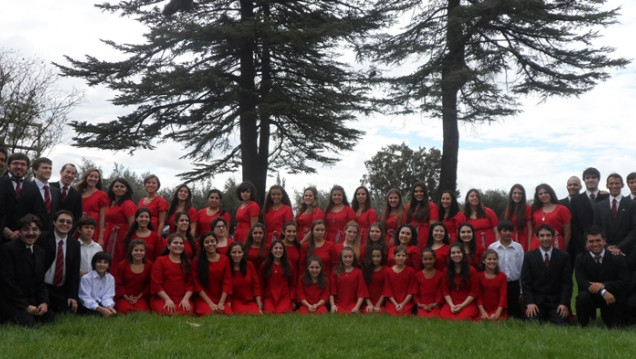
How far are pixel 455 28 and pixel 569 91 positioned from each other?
3890mm

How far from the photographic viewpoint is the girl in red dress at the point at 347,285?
820 centimetres

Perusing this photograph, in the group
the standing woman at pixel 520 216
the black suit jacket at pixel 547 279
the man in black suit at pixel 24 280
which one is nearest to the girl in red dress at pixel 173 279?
the man in black suit at pixel 24 280

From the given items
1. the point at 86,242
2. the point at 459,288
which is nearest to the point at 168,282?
the point at 86,242

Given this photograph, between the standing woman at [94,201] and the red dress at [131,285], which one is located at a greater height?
the standing woman at [94,201]

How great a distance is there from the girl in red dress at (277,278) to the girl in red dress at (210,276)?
611mm

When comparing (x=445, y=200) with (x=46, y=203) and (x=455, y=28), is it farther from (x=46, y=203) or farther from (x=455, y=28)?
(x=455, y=28)

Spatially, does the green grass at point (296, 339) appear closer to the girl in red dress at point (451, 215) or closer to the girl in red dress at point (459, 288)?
the girl in red dress at point (459, 288)

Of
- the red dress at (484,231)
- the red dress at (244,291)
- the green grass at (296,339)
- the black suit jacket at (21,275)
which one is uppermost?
the red dress at (484,231)

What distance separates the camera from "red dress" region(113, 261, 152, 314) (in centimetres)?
769

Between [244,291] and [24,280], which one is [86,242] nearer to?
[24,280]

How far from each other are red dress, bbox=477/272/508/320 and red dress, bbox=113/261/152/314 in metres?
4.60

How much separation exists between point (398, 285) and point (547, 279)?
2026mm

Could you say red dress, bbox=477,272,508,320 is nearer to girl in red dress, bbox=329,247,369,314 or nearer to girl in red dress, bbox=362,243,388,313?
girl in red dress, bbox=362,243,388,313

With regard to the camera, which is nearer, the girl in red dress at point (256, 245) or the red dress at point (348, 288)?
the red dress at point (348, 288)
